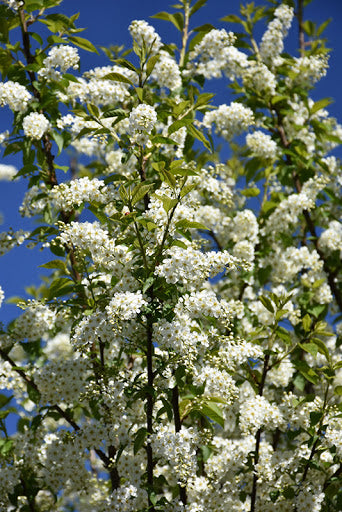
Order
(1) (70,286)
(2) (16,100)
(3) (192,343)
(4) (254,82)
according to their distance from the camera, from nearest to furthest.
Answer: (3) (192,343)
(1) (70,286)
(2) (16,100)
(4) (254,82)

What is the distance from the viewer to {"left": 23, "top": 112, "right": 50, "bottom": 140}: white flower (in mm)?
4766

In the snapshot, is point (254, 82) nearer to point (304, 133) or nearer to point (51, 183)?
point (304, 133)

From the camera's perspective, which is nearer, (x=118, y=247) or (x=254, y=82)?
(x=118, y=247)

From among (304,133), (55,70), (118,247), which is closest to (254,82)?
(304,133)

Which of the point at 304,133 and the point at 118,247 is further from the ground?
the point at 304,133

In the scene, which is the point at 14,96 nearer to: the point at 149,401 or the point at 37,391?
the point at 37,391

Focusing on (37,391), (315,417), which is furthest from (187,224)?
(37,391)

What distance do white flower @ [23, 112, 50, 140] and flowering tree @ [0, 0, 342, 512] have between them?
1 cm

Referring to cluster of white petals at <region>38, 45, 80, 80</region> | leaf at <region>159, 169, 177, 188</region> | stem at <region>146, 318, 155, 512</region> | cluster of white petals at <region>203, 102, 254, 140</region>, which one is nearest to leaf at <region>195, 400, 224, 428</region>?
stem at <region>146, 318, 155, 512</region>

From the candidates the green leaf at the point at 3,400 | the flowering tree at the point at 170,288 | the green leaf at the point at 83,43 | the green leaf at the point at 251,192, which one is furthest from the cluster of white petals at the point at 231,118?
the green leaf at the point at 3,400

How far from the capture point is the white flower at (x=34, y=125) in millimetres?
4766

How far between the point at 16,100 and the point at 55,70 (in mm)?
457

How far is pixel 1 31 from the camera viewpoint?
5242 mm

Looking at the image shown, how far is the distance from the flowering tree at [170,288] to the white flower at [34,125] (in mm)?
13
